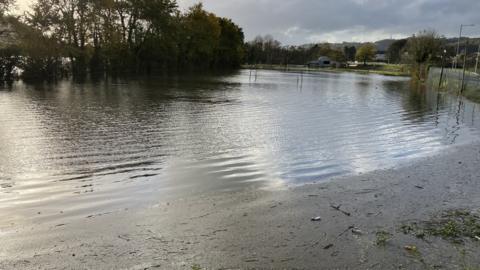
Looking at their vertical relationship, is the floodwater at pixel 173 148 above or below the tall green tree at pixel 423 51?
below

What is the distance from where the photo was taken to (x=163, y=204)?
789 cm

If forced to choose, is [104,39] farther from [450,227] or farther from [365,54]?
[365,54]

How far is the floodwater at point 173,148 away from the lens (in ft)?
28.0

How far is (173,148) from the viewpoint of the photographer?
43.0 feet

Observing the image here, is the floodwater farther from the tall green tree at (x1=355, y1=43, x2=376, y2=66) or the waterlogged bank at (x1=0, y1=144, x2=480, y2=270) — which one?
the tall green tree at (x1=355, y1=43, x2=376, y2=66)

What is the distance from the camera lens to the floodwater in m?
8.53

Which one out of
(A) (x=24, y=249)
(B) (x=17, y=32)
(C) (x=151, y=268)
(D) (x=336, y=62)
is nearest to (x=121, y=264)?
(C) (x=151, y=268)

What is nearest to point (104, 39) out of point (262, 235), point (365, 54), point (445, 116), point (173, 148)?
point (445, 116)

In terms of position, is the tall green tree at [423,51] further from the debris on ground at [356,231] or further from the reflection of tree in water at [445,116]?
the debris on ground at [356,231]

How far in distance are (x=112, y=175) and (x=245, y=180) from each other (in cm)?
299

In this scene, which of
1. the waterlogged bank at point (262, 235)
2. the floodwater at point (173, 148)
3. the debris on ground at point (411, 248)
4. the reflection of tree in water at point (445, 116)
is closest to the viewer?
the waterlogged bank at point (262, 235)

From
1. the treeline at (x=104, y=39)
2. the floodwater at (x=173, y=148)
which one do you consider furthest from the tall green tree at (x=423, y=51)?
the floodwater at (x=173, y=148)

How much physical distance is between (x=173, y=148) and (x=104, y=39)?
47.2 meters

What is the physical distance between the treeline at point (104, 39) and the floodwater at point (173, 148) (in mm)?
22371
